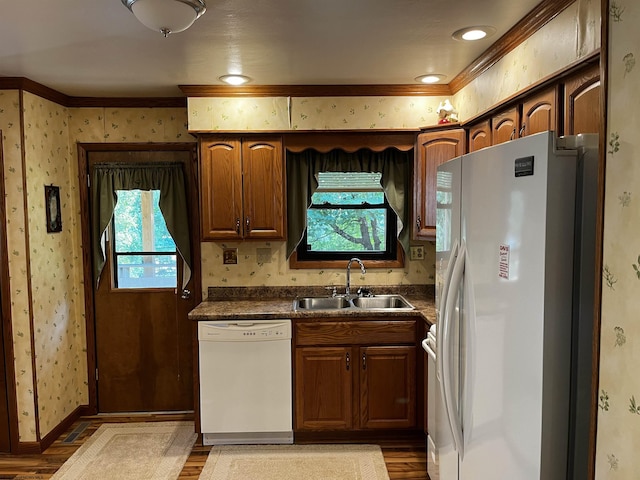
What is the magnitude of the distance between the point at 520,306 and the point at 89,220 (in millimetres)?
3288

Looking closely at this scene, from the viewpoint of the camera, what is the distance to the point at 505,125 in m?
2.48

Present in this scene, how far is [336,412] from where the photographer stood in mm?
3197

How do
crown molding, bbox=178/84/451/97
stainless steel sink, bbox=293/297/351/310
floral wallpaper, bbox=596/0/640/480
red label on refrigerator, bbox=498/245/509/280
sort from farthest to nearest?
stainless steel sink, bbox=293/297/351/310
crown molding, bbox=178/84/451/97
red label on refrigerator, bbox=498/245/509/280
floral wallpaper, bbox=596/0/640/480

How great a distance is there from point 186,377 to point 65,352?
886mm

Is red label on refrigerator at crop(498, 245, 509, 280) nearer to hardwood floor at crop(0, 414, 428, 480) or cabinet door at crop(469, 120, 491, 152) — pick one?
cabinet door at crop(469, 120, 491, 152)

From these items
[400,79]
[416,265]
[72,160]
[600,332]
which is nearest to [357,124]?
[400,79]

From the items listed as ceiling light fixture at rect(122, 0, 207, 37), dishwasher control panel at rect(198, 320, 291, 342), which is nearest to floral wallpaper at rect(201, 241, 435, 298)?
dishwasher control panel at rect(198, 320, 291, 342)

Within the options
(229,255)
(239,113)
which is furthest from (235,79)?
(229,255)

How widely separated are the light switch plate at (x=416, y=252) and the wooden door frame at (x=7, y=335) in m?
2.72

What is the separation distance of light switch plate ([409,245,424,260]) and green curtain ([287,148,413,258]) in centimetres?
23

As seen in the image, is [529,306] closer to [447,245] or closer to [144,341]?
[447,245]

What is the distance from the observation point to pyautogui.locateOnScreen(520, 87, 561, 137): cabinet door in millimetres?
2010

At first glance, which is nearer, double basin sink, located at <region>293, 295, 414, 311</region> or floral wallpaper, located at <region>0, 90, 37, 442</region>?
floral wallpaper, located at <region>0, 90, 37, 442</region>

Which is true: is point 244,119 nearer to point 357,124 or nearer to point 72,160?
point 357,124
